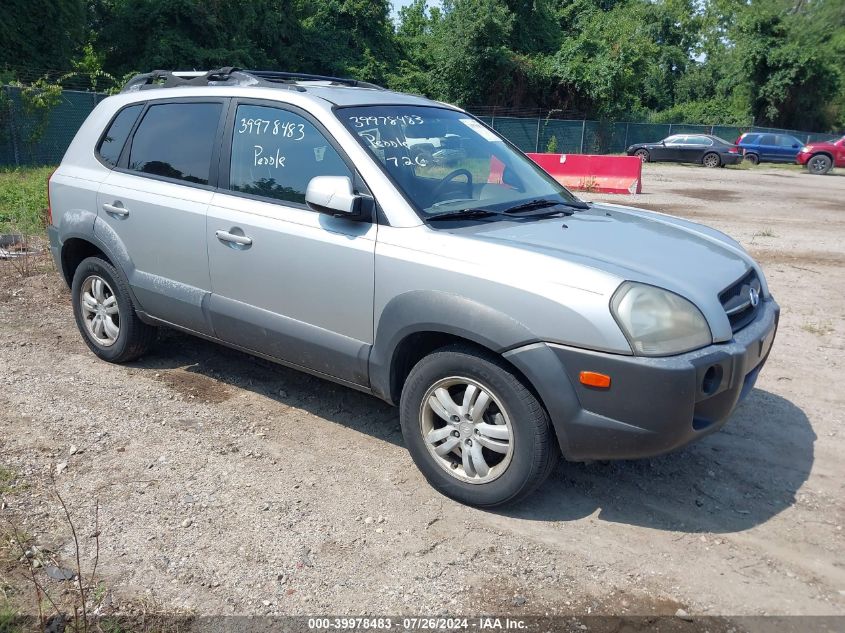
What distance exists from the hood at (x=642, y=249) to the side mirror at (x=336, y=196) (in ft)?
2.00

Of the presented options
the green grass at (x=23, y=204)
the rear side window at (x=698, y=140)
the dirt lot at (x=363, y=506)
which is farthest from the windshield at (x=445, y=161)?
the rear side window at (x=698, y=140)

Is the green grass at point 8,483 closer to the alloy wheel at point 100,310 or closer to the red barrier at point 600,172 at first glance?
the alloy wheel at point 100,310

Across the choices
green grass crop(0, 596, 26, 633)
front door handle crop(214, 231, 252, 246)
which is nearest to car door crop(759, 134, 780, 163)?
front door handle crop(214, 231, 252, 246)

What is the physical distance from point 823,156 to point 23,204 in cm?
2796

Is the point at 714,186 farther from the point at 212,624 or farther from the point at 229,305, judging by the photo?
the point at 212,624

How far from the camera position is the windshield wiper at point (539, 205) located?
4043 mm

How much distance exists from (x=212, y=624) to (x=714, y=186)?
21.3 meters

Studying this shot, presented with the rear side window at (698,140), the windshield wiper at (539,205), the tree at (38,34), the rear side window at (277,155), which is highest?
the tree at (38,34)

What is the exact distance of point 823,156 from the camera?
28.6 meters

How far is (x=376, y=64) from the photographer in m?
34.8

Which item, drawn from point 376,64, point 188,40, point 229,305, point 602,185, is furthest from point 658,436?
point 376,64

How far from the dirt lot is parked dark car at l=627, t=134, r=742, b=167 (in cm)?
2813

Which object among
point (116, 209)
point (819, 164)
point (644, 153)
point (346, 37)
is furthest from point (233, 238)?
point (346, 37)

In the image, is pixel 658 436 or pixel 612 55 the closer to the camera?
pixel 658 436
